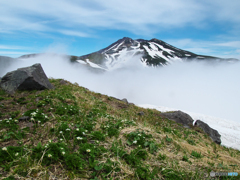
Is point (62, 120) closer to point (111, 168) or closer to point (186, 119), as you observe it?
point (111, 168)

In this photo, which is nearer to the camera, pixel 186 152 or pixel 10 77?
pixel 186 152

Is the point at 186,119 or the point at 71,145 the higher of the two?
the point at 71,145

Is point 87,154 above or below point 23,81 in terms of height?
below

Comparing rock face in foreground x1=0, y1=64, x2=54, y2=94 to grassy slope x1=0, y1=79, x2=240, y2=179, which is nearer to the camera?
grassy slope x1=0, y1=79, x2=240, y2=179

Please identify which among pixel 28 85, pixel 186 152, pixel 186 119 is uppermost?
pixel 28 85

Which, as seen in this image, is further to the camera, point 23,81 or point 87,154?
point 23,81

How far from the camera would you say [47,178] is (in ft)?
13.7

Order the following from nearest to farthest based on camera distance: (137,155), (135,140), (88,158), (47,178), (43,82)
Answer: (47,178), (88,158), (137,155), (135,140), (43,82)

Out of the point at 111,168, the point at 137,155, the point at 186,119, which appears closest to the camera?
the point at 111,168

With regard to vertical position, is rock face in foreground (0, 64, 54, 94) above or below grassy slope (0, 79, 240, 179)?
above

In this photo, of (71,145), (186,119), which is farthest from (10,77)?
(186,119)

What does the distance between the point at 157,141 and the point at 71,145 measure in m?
4.42

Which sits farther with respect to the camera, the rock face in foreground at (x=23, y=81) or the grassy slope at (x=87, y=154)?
the rock face in foreground at (x=23, y=81)

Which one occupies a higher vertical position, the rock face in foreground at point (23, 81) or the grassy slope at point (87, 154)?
the rock face in foreground at point (23, 81)
